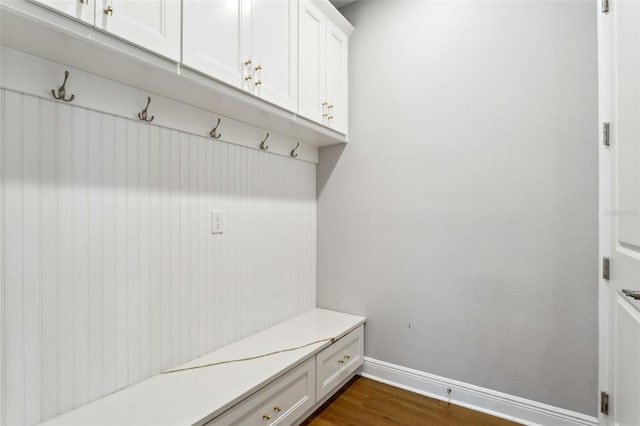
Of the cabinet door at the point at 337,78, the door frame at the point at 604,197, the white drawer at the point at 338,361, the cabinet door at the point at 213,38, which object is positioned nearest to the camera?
the cabinet door at the point at 213,38

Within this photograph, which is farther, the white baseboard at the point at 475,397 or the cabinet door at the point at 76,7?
the white baseboard at the point at 475,397

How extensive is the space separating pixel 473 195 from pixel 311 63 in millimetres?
1324

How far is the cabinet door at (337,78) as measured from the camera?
2.16 meters

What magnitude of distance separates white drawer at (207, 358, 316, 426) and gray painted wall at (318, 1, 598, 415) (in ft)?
2.42

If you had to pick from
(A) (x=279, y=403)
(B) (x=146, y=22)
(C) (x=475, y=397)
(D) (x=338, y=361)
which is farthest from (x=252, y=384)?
(B) (x=146, y=22)

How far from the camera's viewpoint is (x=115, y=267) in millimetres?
1331

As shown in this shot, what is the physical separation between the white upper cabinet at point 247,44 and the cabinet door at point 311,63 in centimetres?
7

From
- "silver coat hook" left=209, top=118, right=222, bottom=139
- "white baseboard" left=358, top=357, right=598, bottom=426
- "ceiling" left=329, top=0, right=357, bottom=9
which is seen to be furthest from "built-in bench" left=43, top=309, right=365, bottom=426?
"ceiling" left=329, top=0, right=357, bottom=9

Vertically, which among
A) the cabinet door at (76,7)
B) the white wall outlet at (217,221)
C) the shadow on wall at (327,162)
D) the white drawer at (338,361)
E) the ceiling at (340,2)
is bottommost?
the white drawer at (338,361)

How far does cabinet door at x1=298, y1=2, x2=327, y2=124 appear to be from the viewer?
1.90 m

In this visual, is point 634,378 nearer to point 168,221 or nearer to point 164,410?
point 164,410

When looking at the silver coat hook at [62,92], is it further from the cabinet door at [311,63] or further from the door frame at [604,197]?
the door frame at [604,197]

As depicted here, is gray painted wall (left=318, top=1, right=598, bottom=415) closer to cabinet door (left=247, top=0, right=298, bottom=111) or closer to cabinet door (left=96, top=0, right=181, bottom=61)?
cabinet door (left=247, top=0, right=298, bottom=111)

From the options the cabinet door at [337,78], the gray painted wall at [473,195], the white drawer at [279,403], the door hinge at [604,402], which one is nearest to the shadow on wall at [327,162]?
the gray painted wall at [473,195]
